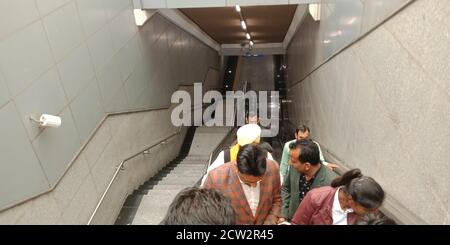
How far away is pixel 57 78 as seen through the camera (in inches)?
144

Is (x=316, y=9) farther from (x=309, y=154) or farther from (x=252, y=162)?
(x=252, y=162)

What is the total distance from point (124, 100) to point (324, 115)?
338cm

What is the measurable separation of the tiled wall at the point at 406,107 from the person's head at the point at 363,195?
44cm

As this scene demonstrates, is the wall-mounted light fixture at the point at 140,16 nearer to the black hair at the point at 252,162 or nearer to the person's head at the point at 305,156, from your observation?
the person's head at the point at 305,156

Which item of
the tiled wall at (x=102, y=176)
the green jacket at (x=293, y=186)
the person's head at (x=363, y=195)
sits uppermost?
the person's head at (x=363, y=195)

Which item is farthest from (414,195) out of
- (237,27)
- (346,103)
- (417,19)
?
(237,27)

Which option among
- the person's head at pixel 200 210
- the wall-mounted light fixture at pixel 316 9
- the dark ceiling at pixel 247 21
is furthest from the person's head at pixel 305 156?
the dark ceiling at pixel 247 21

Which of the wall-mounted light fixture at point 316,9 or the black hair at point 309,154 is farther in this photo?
the wall-mounted light fixture at point 316,9

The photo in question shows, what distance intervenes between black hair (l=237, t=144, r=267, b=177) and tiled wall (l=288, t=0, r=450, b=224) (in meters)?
1.02

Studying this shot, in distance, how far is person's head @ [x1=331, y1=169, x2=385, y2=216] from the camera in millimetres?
1795

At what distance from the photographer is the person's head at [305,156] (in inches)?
95.3

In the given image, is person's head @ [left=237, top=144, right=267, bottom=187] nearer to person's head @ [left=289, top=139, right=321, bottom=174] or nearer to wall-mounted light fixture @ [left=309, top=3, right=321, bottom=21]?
person's head @ [left=289, top=139, right=321, bottom=174]
